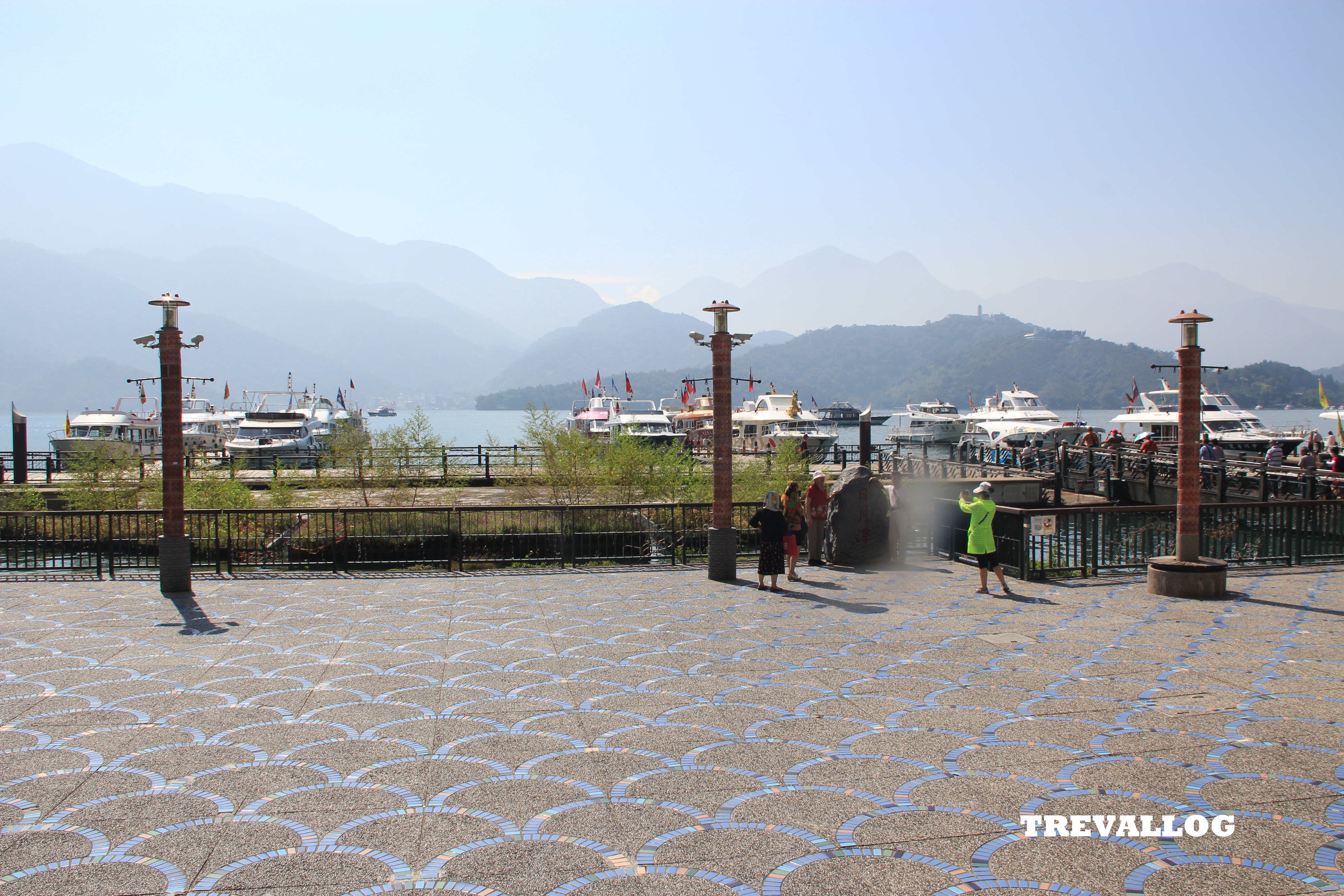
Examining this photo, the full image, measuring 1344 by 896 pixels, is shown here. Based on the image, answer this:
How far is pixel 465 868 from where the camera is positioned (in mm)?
4473

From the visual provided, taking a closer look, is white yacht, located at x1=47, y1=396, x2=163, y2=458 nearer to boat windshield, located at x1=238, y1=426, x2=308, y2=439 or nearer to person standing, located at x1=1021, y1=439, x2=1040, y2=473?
boat windshield, located at x1=238, y1=426, x2=308, y2=439

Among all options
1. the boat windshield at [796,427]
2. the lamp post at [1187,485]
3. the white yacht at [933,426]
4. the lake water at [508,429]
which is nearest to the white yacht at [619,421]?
the boat windshield at [796,427]

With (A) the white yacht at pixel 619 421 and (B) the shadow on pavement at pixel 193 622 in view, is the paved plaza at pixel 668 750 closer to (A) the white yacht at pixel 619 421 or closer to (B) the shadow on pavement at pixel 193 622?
(B) the shadow on pavement at pixel 193 622

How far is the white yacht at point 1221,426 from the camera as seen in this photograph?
3628 centimetres

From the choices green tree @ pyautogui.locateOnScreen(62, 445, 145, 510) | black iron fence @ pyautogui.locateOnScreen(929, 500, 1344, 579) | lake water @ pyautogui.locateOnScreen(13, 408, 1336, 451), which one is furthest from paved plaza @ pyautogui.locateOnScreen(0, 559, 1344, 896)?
lake water @ pyautogui.locateOnScreen(13, 408, 1336, 451)

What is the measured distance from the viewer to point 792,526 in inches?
538

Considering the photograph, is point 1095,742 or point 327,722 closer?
point 1095,742

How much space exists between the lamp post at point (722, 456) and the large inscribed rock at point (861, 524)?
80.8 inches

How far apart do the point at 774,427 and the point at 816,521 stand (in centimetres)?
4168

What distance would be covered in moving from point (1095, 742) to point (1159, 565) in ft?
22.2

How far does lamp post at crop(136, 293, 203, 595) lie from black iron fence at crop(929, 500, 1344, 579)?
1208 cm

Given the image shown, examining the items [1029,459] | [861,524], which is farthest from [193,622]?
[1029,459]

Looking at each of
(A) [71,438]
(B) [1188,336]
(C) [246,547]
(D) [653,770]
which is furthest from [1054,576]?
(A) [71,438]

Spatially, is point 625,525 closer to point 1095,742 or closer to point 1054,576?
point 1054,576
